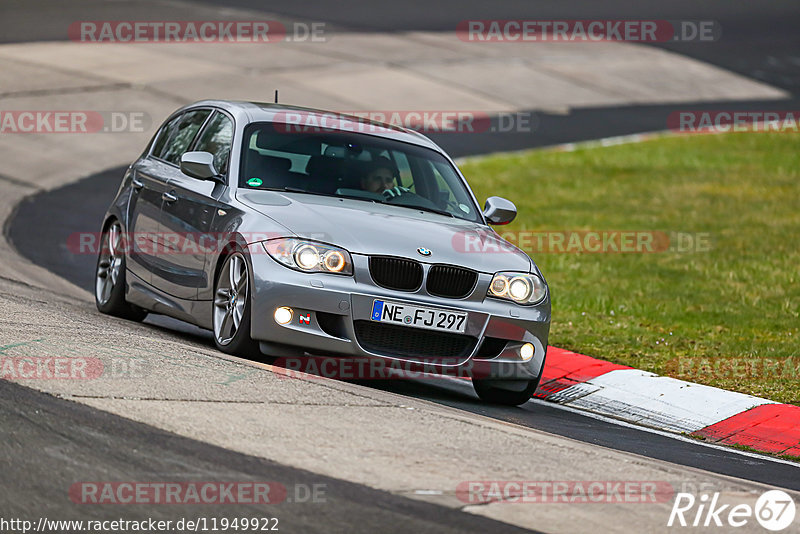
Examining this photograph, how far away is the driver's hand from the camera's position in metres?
9.21

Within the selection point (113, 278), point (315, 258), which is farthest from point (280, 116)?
point (113, 278)

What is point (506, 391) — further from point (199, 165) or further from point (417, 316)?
point (199, 165)

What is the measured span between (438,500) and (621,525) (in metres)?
0.74

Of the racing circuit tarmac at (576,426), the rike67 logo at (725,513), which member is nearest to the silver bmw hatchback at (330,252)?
the racing circuit tarmac at (576,426)

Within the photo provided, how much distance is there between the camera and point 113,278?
10484 mm

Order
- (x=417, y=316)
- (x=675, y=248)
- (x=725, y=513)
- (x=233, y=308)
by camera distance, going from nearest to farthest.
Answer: (x=725, y=513), (x=417, y=316), (x=233, y=308), (x=675, y=248)

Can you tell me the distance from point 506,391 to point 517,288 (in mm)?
808

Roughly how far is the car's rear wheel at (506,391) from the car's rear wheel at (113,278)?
2.88 m

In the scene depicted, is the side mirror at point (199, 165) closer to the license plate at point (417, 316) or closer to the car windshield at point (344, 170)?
the car windshield at point (344, 170)

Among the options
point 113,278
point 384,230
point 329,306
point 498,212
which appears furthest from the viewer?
point 113,278

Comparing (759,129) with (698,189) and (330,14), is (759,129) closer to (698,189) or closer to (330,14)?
(698,189)

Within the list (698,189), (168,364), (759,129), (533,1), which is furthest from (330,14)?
(168,364)

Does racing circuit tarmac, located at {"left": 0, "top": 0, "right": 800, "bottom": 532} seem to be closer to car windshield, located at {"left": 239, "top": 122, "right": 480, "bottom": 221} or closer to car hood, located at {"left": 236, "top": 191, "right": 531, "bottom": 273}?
car hood, located at {"left": 236, "top": 191, "right": 531, "bottom": 273}

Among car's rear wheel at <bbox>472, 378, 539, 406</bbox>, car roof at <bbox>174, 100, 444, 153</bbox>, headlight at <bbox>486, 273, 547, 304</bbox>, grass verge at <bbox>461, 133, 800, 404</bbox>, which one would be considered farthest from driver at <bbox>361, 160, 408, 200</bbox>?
grass verge at <bbox>461, 133, 800, 404</bbox>
